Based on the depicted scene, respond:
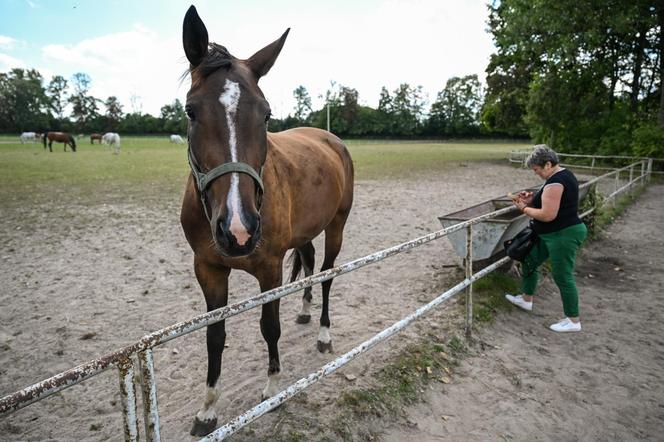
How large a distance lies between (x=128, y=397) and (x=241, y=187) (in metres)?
0.96

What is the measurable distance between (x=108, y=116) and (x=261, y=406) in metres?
90.3

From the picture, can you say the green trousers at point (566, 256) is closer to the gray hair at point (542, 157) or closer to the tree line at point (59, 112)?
the gray hair at point (542, 157)

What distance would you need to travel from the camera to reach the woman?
3723 mm

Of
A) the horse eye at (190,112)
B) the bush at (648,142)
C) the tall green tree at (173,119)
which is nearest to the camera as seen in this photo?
the horse eye at (190,112)

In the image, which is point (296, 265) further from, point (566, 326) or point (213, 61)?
point (566, 326)

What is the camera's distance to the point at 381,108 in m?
85.8

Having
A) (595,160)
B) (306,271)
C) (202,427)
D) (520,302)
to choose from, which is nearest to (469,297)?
(520,302)

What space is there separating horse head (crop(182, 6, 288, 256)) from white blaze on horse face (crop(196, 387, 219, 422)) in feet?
4.42

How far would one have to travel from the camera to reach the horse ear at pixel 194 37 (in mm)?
2152

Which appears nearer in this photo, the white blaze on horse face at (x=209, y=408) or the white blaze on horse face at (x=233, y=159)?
the white blaze on horse face at (x=233, y=159)

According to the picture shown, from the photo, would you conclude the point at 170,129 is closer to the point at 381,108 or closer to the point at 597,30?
the point at 381,108

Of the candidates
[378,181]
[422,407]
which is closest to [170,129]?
[378,181]

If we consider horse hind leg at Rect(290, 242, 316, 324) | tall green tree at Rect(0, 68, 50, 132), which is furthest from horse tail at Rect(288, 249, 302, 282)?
tall green tree at Rect(0, 68, 50, 132)

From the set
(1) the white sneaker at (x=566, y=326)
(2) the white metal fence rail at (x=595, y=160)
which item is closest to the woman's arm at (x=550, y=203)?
(1) the white sneaker at (x=566, y=326)
